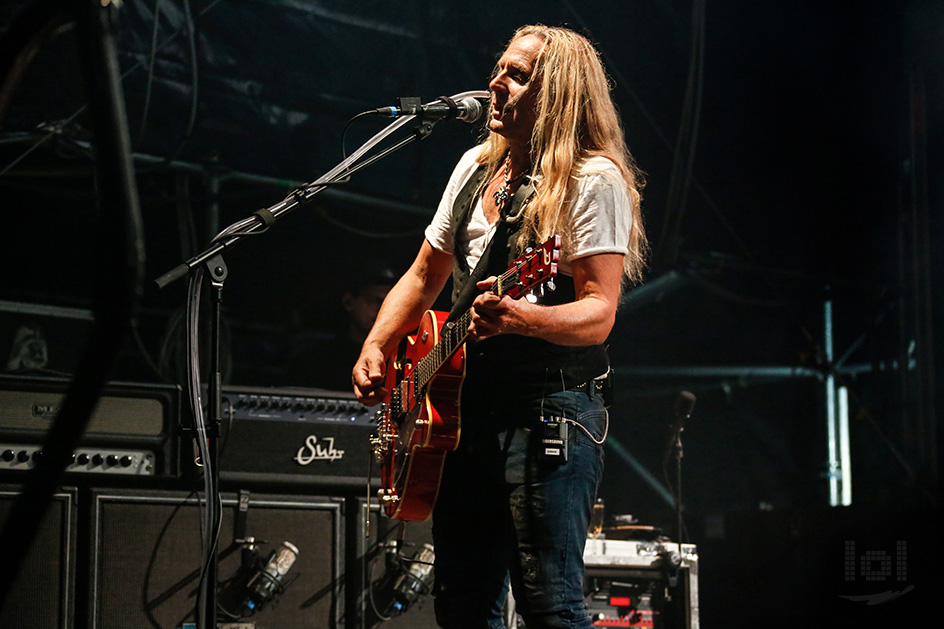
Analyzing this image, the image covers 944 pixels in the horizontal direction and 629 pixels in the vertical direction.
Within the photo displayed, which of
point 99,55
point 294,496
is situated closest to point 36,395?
point 294,496

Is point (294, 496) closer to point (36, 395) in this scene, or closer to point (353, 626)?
point (353, 626)

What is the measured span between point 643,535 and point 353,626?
141 centimetres

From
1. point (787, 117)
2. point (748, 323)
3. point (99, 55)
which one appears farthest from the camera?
point (748, 323)

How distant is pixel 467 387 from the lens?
2.18m

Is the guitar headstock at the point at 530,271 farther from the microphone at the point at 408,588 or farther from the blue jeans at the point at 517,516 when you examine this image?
the microphone at the point at 408,588

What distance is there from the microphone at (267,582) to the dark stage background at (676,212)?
74.1 inches

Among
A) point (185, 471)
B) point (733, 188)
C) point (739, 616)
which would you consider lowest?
point (739, 616)

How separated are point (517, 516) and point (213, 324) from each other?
974 mm

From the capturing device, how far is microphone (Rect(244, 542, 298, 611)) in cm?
342

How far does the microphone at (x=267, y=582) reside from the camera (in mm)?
3416

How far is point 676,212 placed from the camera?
5547 millimetres
